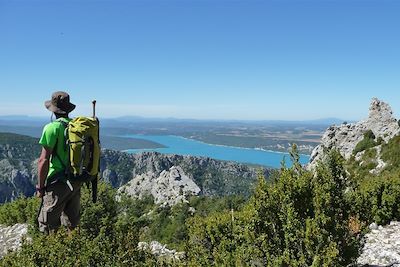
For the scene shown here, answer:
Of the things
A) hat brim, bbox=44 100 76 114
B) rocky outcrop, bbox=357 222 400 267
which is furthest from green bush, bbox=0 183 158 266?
rocky outcrop, bbox=357 222 400 267

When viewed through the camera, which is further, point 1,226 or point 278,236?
point 1,226

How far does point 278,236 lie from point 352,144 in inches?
1387

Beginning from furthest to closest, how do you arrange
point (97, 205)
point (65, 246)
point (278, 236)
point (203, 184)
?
1. point (203, 184)
2. point (97, 205)
3. point (278, 236)
4. point (65, 246)

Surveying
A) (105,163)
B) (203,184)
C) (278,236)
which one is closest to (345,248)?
(278,236)

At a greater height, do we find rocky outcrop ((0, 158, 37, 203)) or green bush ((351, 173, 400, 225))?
green bush ((351, 173, 400, 225))

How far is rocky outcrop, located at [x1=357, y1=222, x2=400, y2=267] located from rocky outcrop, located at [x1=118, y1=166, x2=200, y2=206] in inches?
1358

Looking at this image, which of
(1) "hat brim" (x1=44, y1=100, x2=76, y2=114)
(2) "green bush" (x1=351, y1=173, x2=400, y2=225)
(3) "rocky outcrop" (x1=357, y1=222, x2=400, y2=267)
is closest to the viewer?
(1) "hat brim" (x1=44, y1=100, x2=76, y2=114)

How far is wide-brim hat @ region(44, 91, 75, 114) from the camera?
6.62 meters

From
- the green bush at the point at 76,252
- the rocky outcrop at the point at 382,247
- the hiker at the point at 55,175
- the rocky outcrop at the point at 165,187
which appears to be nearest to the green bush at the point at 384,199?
the rocky outcrop at the point at 382,247

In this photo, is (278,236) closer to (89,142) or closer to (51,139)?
(89,142)

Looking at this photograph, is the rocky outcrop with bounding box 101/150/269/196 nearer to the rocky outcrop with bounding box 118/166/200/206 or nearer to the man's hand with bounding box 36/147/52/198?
the rocky outcrop with bounding box 118/166/200/206

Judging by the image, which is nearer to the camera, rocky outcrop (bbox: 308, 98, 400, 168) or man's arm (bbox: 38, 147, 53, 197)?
man's arm (bbox: 38, 147, 53, 197)

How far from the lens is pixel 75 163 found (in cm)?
627

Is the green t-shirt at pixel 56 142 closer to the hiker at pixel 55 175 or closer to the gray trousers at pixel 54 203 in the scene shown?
the hiker at pixel 55 175
